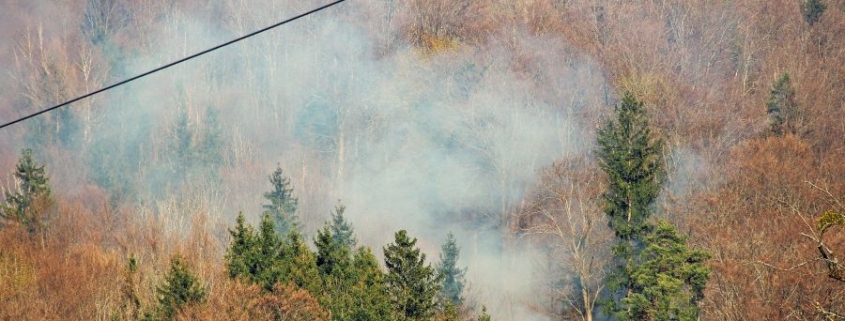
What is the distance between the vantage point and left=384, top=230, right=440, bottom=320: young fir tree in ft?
96.4

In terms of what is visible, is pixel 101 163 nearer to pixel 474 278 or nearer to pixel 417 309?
pixel 474 278

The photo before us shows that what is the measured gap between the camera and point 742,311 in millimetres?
A: 33656

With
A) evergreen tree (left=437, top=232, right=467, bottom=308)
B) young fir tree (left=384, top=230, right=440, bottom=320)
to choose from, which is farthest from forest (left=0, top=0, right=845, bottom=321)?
evergreen tree (left=437, top=232, right=467, bottom=308)

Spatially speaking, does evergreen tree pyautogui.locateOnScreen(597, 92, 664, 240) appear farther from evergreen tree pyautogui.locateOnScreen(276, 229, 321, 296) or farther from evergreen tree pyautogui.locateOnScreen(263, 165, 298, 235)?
evergreen tree pyautogui.locateOnScreen(263, 165, 298, 235)

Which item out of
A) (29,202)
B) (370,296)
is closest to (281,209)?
(29,202)

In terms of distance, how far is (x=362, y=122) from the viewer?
7338cm

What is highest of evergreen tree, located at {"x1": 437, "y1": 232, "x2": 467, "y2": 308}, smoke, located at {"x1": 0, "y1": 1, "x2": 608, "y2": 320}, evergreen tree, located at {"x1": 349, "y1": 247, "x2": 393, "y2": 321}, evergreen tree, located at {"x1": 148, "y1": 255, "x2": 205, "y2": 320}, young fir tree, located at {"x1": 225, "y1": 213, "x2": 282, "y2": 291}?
smoke, located at {"x1": 0, "y1": 1, "x2": 608, "y2": 320}

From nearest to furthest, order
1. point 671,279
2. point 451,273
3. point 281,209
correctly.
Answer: point 671,279, point 451,273, point 281,209

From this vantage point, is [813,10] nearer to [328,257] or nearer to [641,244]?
[641,244]

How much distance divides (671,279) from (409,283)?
28.8 feet

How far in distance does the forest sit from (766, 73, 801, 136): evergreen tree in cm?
17

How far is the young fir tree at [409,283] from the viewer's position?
96.4ft

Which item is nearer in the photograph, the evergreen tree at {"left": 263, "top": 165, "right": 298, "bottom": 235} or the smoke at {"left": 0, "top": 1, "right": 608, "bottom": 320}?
the evergreen tree at {"left": 263, "top": 165, "right": 298, "bottom": 235}

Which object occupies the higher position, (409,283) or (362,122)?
(362,122)
